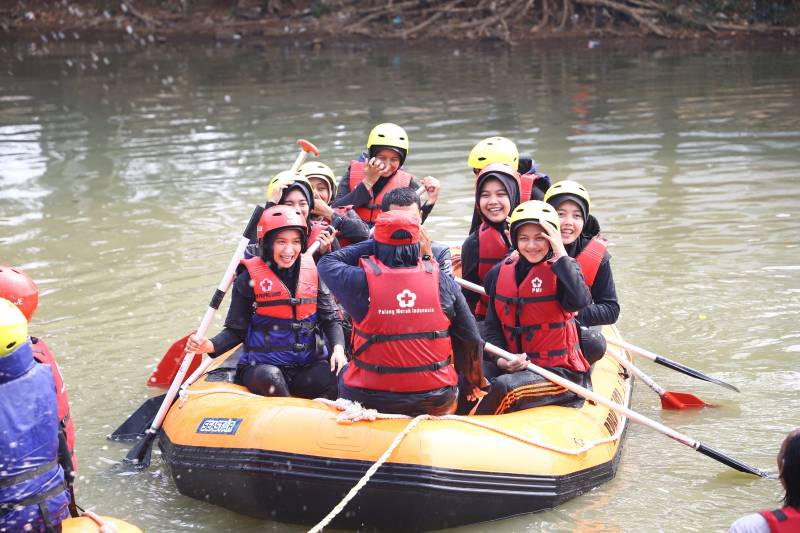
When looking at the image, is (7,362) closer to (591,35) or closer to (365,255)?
(365,255)

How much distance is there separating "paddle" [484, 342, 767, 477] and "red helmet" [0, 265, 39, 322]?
2.10 meters

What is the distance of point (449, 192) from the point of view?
36.0ft

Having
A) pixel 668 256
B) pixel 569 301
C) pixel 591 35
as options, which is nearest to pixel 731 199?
pixel 668 256

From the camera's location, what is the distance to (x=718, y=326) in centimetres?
745

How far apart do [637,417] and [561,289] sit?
0.71m

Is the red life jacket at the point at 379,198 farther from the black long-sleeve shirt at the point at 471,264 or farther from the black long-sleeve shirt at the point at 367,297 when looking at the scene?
the black long-sleeve shirt at the point at 367,297

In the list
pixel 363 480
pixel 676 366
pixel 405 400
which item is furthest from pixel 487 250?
pixel 363 480

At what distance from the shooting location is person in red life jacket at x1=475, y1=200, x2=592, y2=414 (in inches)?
206

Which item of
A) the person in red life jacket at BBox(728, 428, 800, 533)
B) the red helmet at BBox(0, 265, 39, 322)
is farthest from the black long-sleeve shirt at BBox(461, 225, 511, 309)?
the person in red life jacket at BBox(728, 428, 800, 533)

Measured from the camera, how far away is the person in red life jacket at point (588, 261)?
5.74 m

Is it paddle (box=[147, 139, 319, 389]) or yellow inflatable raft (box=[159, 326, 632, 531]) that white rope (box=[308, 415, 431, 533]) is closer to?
yellow inflatable raft (box=[159, 326, 632, 531])

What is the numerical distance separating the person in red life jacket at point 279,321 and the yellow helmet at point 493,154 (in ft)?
5.44

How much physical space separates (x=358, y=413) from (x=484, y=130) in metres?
9.35

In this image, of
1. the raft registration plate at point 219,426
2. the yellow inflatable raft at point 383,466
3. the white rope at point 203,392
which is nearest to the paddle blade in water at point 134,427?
the white rope at point 203,392
